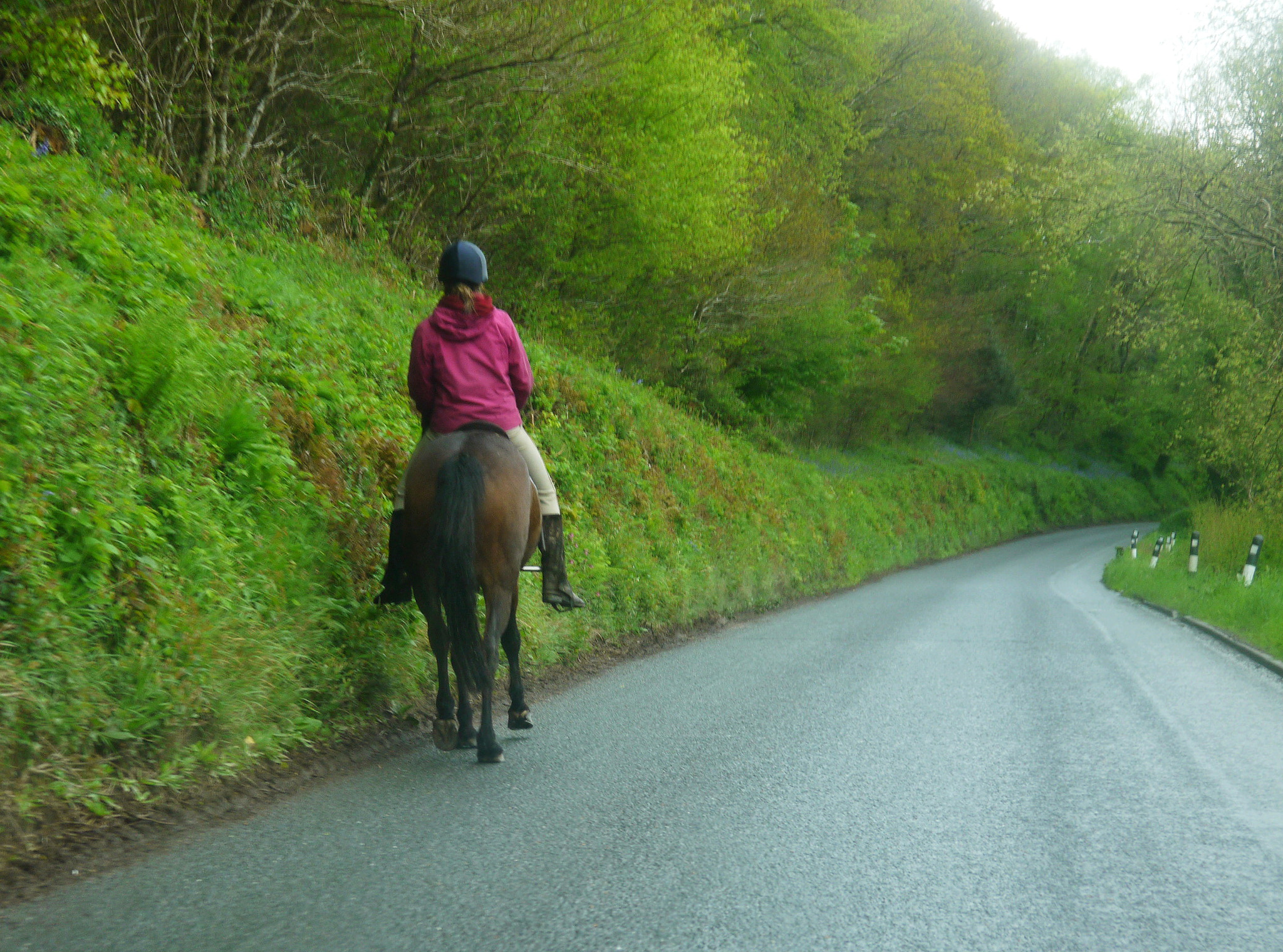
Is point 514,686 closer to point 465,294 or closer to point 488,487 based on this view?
point 488,487

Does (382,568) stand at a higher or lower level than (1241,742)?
higher

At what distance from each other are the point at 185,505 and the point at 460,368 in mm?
1631

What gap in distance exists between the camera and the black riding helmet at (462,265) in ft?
18.9

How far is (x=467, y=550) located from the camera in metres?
5.24

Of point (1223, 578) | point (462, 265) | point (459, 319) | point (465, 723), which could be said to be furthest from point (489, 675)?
point (1223, 578)

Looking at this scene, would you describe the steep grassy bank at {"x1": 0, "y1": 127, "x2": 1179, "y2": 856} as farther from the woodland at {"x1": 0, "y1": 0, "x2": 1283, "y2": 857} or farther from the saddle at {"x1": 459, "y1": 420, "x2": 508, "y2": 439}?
the saddle at {"x1": 459, "y1": 420, "x2": 508, "y2": 439}

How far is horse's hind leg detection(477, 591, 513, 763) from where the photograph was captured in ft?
17.7

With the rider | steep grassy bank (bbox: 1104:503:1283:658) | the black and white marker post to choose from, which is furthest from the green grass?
the rider

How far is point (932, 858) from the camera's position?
4121 mm

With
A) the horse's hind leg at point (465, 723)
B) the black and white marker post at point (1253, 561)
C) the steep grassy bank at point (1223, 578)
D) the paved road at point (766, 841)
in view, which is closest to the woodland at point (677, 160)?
the steep grassy bank at point (1223, 578)

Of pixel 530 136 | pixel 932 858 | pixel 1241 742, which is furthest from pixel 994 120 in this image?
pixel 932 858

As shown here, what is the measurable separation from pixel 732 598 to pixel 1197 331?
59.3 ft

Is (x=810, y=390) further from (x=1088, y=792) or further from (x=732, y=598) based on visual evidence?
(x=1088, y=792)

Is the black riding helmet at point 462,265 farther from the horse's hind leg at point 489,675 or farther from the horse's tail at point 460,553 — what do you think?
the horse's hind leg at point 489,675
